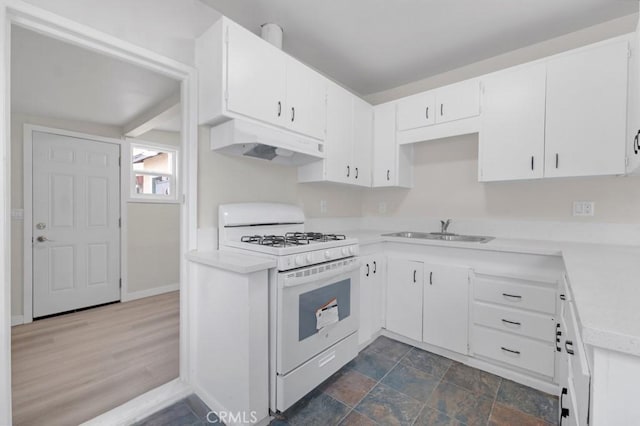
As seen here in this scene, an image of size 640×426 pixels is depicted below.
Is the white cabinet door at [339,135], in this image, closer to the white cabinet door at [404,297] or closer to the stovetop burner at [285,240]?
the stovetop burner at [285,240]

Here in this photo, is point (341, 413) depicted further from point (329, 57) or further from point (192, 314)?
point (329, 57)

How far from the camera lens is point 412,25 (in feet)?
7.11

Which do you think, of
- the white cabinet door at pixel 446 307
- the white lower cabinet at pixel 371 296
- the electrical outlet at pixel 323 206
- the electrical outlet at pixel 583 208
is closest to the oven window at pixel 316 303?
the white lower cabinet at pixel 371 296

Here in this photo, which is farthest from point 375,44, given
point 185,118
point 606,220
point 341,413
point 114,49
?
point 341,413

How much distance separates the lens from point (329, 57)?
2.63 meters

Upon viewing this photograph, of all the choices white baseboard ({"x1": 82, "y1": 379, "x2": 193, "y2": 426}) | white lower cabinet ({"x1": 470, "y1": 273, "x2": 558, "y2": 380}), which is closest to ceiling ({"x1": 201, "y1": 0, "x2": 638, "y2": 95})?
white lower cabinet ({"x1": 470, "y1": 273, "x2": 558, "y2": 380})

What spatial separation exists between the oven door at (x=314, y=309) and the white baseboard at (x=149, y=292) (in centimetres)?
326

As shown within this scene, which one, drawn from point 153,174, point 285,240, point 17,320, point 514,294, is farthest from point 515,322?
point 17,320

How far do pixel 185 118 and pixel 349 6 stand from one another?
137cm

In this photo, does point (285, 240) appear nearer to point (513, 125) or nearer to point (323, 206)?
point (323, 206)

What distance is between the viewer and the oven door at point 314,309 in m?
1.53

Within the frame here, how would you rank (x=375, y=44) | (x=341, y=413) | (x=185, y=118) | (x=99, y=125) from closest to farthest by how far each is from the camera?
(x=341, y=413) < (x=185, y=118) < (x=375, y=44) < (x=99, y=125)

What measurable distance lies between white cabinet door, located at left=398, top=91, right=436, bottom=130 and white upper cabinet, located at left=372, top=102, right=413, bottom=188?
9cm

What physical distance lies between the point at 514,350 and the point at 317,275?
1.49 m
